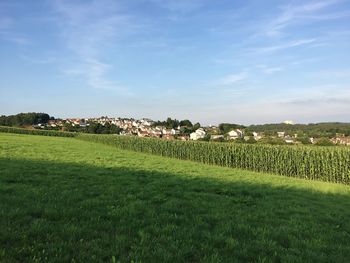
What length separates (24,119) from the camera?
484ft

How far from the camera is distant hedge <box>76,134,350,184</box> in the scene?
30.4 m

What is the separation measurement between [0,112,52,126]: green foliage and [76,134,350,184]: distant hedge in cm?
10730

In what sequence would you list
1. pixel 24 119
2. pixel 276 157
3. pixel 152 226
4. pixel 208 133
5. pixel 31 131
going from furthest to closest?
1. pixel 24 119
2. pixel 208 133
3. pixel 31 131
4. pixel 276 157
5. pixel 152 226

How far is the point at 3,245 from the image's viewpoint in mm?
5305

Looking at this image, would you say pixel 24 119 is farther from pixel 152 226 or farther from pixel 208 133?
pixel 152 226

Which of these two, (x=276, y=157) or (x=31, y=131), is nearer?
(x=276, y=157)

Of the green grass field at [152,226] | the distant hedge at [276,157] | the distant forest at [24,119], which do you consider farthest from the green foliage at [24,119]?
the green grass field at [152,226]

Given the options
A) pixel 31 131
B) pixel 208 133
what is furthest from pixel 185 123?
pixel 31 131

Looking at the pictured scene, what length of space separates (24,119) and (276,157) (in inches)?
5333

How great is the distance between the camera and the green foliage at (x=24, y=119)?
138m

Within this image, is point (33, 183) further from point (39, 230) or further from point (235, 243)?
point (235, 243)

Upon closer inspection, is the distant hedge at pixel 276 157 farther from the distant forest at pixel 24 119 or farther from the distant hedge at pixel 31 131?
the distant forest at pixel 24 119

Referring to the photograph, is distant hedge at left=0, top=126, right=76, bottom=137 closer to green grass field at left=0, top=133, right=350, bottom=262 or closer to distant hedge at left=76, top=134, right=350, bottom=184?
distant hedge at left=76, top=134, right=350, bottom=184

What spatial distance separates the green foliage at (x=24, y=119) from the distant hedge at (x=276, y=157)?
107302mm
